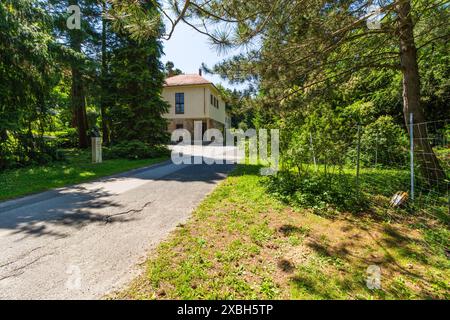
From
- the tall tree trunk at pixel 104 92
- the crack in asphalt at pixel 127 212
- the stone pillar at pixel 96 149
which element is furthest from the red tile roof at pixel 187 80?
the crack in asphalt at pixel 127 212

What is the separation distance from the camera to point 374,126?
25.7 feet

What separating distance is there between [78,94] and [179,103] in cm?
1198

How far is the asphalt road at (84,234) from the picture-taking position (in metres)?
2.16

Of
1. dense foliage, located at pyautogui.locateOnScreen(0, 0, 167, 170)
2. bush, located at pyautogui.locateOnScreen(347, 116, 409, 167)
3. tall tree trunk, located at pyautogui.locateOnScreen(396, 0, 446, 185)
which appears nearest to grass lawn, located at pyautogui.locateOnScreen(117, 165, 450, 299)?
tall tree trunk, located at pyautogui.locateOnScreen(396, 0, 446, 185)

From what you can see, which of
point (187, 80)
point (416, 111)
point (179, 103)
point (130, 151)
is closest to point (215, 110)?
point (179, 103)

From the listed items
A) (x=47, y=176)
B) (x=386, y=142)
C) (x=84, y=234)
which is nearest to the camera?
(x=84, y=234)

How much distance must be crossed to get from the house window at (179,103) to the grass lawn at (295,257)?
841 inches

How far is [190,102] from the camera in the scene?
23781 mm

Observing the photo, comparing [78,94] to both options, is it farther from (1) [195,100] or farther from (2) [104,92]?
(1) [195,100]

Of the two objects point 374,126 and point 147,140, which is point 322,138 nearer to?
point 374,126

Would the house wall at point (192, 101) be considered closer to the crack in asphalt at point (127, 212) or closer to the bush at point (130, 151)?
the bush at point (130, 151)

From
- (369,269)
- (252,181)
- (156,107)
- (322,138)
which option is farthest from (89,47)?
(369,269)

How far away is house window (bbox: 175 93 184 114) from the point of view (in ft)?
79.1

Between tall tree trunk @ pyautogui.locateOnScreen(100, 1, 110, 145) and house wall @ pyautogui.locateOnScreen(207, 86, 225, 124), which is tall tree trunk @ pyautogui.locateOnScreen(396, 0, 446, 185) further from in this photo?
house wall @ pyautogui.locateOnScreen(207, 86, 225, 124)
